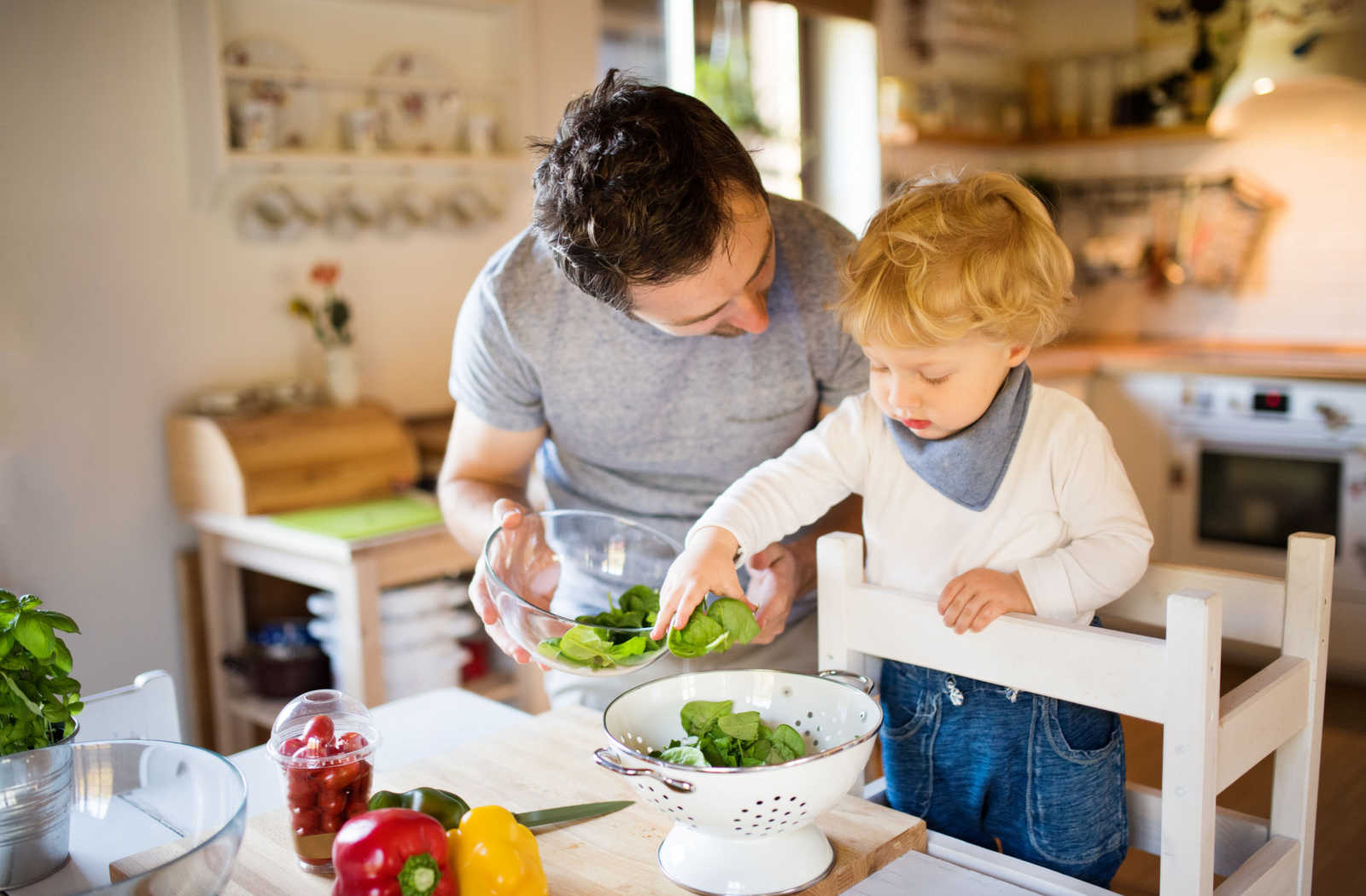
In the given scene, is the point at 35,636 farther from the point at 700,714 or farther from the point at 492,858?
the point at 700,714

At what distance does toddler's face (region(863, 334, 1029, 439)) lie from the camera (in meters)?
1.17

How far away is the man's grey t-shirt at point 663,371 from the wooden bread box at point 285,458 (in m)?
1.08

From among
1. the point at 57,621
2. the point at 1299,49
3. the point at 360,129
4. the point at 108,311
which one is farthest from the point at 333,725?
the point at 1299,49

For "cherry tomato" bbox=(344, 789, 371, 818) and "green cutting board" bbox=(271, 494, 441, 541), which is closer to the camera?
"cherry tomato" bbox=(344, 789, 371, 818)

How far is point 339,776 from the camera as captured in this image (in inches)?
40.7

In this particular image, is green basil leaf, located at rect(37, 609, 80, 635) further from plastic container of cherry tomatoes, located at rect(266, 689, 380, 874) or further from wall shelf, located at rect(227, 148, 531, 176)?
wall shelf, located at rect(227, 148, 531, 176)

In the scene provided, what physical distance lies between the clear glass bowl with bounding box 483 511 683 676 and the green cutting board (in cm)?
101

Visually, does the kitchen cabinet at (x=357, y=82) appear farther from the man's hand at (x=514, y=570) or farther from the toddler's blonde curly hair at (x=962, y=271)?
the toddler's blonde curly hair at (x=962, y=271)

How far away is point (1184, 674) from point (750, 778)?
0.36m

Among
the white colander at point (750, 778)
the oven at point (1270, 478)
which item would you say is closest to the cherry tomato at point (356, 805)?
the white colander at point (750, 778)

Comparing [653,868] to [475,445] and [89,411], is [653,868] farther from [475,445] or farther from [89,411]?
[89,411]

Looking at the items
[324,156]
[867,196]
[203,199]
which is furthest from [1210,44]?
[203,199]

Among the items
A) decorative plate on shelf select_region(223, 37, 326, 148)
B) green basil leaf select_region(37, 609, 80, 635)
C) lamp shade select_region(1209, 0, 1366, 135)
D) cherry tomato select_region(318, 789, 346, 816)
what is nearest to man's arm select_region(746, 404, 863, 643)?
cherry tomato select_region(318, 789, 346, 816)

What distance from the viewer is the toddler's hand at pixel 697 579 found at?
3.51 ft
